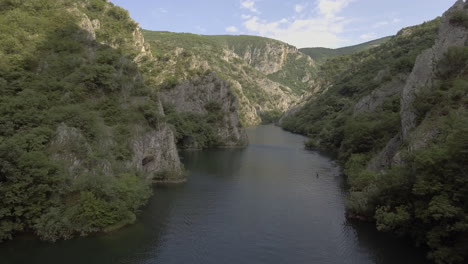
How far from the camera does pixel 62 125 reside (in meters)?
37.9

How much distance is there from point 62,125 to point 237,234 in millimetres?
20082

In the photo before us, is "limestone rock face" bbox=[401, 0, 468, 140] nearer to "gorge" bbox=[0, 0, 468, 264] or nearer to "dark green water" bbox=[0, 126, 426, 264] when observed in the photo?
"gorge" bbox=[0, 0, 468, 264]

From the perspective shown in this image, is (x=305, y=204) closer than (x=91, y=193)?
No

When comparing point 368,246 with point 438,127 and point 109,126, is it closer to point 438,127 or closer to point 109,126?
point 438,127

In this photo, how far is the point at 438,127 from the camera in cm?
3512

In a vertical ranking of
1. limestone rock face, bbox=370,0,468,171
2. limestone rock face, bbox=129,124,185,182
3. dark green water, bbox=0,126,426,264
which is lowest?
dark green water, bbox=0,126,426,264

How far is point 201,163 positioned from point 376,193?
42.8 m

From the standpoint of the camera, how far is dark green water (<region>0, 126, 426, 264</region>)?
2952 cm

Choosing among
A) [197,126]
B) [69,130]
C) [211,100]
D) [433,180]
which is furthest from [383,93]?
[69,130]

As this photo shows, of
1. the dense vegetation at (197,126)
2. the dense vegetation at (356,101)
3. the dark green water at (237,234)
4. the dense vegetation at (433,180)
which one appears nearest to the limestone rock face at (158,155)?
the dark green water at (237,234)

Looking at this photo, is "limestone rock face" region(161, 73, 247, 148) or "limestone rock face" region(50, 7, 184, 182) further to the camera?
"limestone rock face" region(161, 73, 247, 148)

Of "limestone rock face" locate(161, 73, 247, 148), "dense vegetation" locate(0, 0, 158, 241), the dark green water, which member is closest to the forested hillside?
"dense vegetation" locate(0, 0, 158, 241)

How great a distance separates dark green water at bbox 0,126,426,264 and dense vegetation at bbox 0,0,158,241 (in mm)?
2302

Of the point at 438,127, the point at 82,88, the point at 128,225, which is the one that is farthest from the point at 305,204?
the point at 82,88
